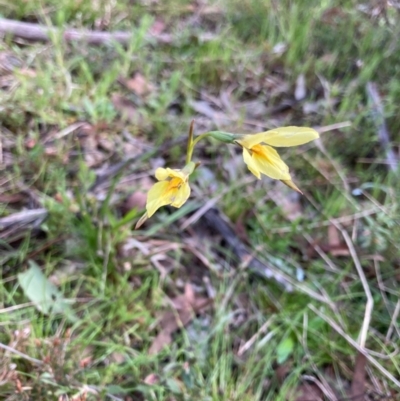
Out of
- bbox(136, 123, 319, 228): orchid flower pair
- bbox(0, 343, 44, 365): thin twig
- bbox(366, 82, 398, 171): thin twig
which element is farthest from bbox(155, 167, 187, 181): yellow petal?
bbox(366, 82, 398, 171): thin twig

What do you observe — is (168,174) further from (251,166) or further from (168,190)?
(251,166)

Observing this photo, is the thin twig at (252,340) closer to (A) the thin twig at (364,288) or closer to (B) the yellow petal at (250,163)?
(A) the thin twig at (364,288)

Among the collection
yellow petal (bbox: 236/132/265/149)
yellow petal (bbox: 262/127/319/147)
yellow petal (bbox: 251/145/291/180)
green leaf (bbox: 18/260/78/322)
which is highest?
yellow petal (bbox: 262/127/319/147)

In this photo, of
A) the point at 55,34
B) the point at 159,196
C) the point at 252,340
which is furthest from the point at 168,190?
the point at 55,34

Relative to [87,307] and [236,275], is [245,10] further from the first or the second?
[87,307]

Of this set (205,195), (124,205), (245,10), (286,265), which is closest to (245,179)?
(205,195)

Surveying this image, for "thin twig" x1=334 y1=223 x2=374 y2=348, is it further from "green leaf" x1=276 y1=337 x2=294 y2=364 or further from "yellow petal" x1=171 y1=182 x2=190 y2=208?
"yellow petal" x1=171 y1=182 x2=190 y2=208

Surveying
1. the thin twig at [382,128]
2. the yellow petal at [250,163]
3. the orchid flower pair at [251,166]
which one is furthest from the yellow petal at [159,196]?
the thin twig at [382,128]

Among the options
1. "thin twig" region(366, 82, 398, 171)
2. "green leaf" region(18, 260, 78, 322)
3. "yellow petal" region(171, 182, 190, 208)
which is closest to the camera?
"yellow petal" region(171, 182, 190, 208)

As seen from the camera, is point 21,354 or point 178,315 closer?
point 21,354
